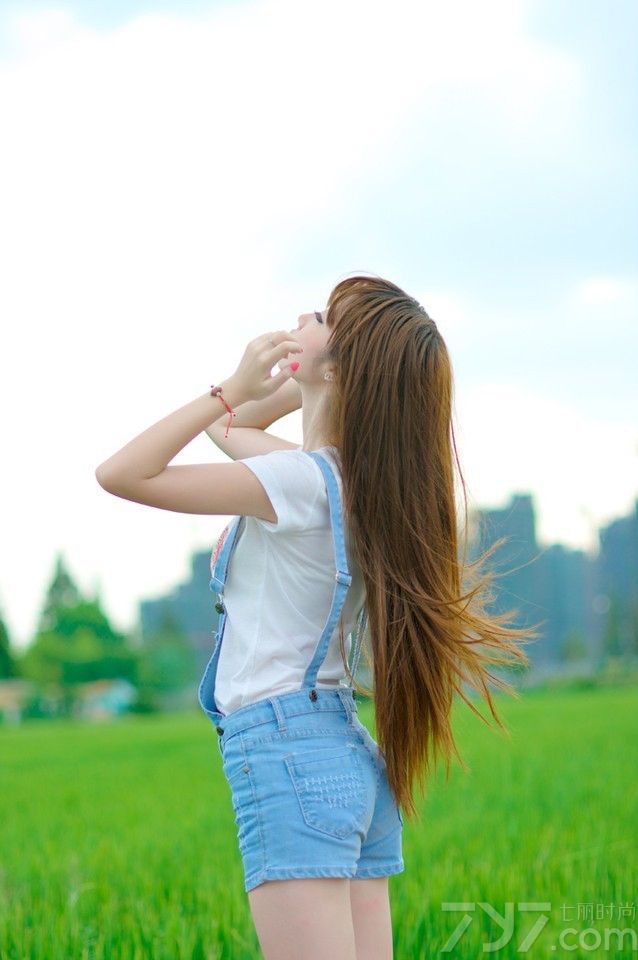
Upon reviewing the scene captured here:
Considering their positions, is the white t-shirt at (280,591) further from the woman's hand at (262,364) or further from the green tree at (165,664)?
the green tree at (165,664)

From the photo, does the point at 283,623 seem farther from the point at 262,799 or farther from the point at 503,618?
the point at 503,618

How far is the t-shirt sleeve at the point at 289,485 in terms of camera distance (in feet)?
6.98

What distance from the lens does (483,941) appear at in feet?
13.0

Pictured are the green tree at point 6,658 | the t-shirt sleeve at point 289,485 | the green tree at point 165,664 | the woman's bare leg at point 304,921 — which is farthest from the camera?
the green tree at point 165,664

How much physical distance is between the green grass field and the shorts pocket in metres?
0.52

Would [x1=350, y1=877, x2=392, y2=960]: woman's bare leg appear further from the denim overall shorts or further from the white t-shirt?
the white t-shirt

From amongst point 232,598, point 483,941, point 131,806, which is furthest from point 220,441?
point 131,806

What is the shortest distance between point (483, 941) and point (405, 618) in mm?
2166

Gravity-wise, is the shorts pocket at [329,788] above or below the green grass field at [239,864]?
above

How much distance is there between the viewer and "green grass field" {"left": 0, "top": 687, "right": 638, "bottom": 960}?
401 centimetres

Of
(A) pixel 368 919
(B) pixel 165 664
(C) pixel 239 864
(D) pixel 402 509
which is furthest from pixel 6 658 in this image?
(D) pixel 402 509

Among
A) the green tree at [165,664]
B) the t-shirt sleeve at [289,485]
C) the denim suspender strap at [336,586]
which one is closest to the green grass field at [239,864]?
the denim suspender strap at [336,586]

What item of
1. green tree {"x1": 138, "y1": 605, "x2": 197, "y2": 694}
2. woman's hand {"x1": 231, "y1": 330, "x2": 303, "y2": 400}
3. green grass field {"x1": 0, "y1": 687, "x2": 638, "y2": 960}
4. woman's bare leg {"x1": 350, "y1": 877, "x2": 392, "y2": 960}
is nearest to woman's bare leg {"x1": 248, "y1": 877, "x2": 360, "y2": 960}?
woman's bare leg {"x1": 350, "y1": 877, "x2": 392, "y2": 960}

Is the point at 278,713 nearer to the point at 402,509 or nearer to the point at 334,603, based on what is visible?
the point at 334,603
